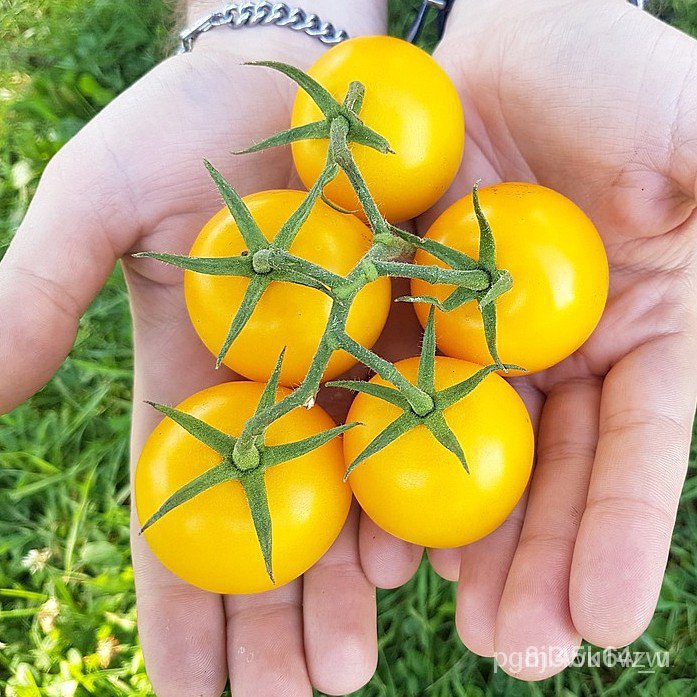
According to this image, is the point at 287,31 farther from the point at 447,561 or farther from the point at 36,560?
the point at 36,560

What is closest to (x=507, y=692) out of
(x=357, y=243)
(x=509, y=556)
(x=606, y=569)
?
(x=509, y=556)

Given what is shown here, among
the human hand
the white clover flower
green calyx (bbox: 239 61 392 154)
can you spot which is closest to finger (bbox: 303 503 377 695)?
the human hand

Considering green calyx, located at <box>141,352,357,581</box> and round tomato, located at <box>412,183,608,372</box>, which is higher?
round tomato, located at <box>412,183,608,372</box>

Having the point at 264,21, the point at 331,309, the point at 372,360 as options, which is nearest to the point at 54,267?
the point at 331,309

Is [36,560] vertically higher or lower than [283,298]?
lower

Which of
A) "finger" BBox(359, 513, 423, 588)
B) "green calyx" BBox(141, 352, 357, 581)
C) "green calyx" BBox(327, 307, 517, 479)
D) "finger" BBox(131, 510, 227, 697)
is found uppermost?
"green calyx" BBox(327, 307, 517, 479)

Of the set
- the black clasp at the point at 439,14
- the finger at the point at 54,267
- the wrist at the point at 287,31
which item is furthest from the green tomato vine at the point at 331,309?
the black clasp at the point at 439,14

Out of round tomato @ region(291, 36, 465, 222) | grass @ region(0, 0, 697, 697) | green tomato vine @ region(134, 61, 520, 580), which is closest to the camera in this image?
green tomato vine @ region(134, 61, 520, 580)

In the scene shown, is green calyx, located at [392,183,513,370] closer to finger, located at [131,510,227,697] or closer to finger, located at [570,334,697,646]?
finger, located at [570,334,697,646]
